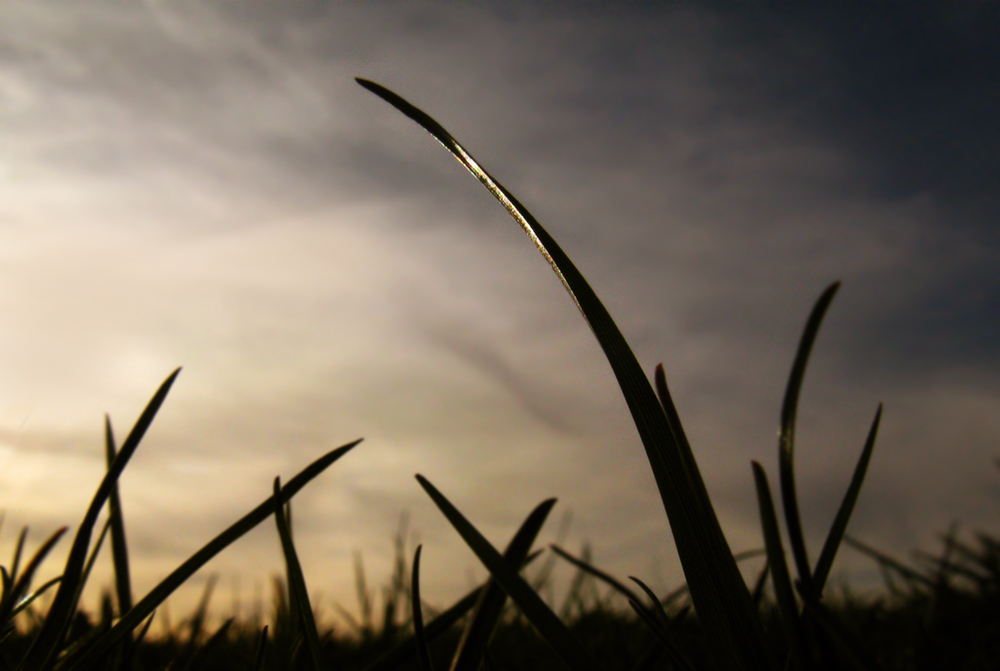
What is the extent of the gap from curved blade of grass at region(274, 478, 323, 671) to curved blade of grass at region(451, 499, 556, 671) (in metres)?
0.17

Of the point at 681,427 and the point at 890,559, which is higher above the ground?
the point at 681,427

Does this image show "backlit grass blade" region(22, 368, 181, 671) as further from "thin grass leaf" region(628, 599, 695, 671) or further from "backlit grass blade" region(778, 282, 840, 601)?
"backlit grass blade" region(778, 282, 840, 601)

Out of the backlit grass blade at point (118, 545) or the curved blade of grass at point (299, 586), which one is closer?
the curved blade of grass at point (299, 586)

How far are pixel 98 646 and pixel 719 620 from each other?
759 millimetres

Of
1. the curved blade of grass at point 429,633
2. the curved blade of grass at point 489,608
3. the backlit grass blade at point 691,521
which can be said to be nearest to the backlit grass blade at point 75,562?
the curved blade of grass at point 429,633

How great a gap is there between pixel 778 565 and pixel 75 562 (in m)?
0.92

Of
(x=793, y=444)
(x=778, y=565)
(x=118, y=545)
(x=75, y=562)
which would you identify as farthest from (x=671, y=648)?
(x=118, y=545)

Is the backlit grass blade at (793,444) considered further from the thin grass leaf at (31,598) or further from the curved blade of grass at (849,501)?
the thin grass leaf at (31,598)

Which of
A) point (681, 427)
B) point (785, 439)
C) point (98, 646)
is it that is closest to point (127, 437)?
point (98, 646)

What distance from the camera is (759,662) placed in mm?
682

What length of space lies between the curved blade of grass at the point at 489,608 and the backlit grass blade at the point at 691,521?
24 centimetres

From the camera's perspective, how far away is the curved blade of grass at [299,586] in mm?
849

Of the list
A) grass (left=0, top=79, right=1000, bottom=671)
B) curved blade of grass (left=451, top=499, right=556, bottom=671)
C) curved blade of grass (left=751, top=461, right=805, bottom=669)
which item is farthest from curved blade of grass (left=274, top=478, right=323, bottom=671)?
curved blade of grass (left=751, top=461, right=805, bottom=669)

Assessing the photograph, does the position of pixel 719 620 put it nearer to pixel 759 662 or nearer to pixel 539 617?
pixel 759 662
